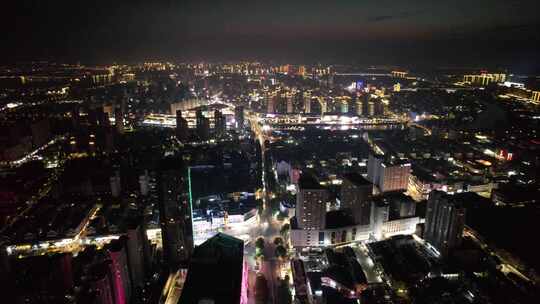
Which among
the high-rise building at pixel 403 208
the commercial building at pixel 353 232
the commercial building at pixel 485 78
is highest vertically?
the commercial building at pixel 485 78

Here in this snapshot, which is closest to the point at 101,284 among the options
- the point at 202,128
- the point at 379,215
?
the point at 379,215

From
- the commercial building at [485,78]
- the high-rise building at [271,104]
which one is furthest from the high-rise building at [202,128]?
the commercial building at [485,78]

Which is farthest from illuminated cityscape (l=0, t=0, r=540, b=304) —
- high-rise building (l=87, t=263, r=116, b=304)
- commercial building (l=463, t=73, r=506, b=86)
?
commercial building (l=463, t=73, r=506, b=86)

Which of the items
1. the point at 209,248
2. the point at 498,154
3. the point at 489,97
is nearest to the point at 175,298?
the point at 209,248

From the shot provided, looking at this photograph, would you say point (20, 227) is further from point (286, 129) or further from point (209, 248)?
point (286, 129)

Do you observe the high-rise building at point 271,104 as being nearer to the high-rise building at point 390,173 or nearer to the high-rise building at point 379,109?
the high-rise building at point 379,109

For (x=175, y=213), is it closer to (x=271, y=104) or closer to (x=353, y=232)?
(x=353, y=232)

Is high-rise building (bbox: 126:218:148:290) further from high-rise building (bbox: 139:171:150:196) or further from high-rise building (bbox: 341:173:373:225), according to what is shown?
high-rise building (bbox: 341:173:373:225)
